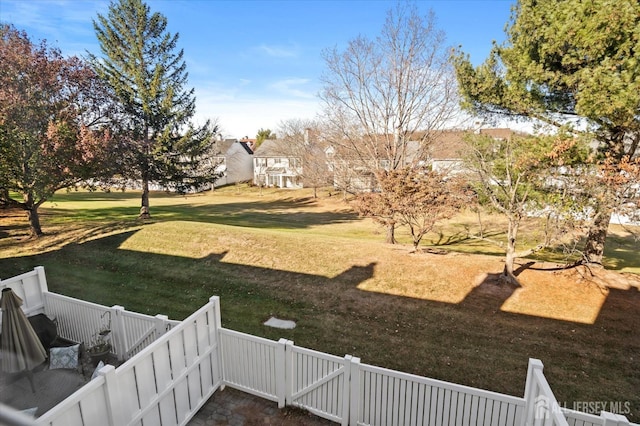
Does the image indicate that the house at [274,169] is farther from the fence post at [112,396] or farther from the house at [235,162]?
the fence post at [112,396]

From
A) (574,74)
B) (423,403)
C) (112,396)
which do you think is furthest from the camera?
(574,74)

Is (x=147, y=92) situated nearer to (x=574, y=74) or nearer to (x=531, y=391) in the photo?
(x=574, y=74)

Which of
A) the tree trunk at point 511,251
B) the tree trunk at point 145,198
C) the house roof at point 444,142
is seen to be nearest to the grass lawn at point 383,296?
the tree trunk at point 511,251

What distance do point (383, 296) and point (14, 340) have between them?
8278 millimetres

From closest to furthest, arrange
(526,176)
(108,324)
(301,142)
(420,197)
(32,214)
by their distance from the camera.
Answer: (108,324), (526,176), (420,197), (32,214), (301,142)

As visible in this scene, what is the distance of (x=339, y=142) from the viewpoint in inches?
656

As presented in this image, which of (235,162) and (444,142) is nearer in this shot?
(444,142)

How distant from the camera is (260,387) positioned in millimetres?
5887

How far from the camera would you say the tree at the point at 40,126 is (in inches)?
503

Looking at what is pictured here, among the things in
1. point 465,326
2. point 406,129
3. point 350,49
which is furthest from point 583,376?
point 350,49

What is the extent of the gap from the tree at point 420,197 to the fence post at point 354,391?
25.8ft

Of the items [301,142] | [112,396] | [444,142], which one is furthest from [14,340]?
[301,142]

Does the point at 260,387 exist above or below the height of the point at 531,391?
below

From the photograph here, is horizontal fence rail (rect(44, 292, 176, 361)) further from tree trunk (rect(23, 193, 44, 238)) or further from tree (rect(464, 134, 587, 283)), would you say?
tree trunk (rect(23, 193, 44, 238))
